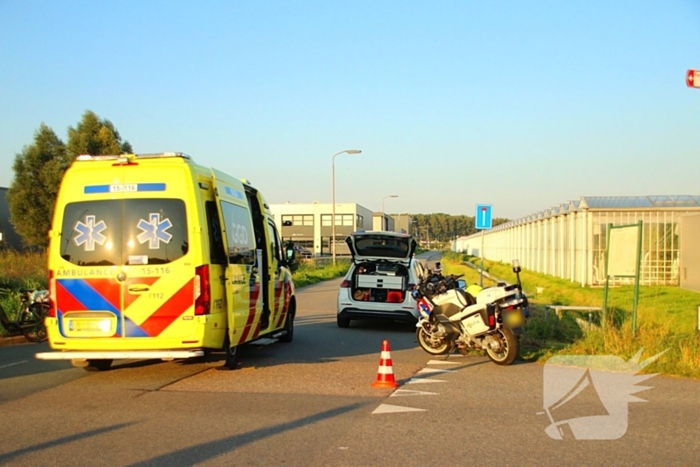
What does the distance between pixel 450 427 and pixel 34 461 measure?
11.9 feet

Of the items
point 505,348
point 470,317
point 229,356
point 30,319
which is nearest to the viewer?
point 229,356

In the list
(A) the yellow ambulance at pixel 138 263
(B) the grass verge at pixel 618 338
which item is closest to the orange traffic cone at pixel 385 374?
(A) the yellow ambulance at pixel 138 263

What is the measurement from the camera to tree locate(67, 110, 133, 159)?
37625mm

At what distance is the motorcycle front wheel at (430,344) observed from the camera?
36.9 feet

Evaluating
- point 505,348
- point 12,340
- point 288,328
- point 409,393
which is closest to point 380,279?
point 288,328

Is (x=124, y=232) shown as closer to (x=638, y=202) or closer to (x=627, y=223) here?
(x=627, y=223)

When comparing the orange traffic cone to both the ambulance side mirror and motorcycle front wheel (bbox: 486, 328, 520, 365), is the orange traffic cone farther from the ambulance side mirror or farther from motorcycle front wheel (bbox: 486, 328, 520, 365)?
the ambulance side mirror

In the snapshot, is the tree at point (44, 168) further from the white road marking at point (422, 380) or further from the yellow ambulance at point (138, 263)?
the white road marking at point (422, 380)

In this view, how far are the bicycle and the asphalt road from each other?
79.0 inches

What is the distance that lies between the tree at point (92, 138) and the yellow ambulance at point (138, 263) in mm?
30356

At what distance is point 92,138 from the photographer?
3794 cm

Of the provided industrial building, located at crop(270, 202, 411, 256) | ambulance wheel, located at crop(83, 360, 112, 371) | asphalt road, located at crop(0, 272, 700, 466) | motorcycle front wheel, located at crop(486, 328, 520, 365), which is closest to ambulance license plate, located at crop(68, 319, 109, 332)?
asphalt road, located at crop(0, 272, 700, 466)

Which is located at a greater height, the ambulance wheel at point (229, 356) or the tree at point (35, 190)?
the tree at point (35, 190)

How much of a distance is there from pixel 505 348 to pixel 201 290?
4530mm
